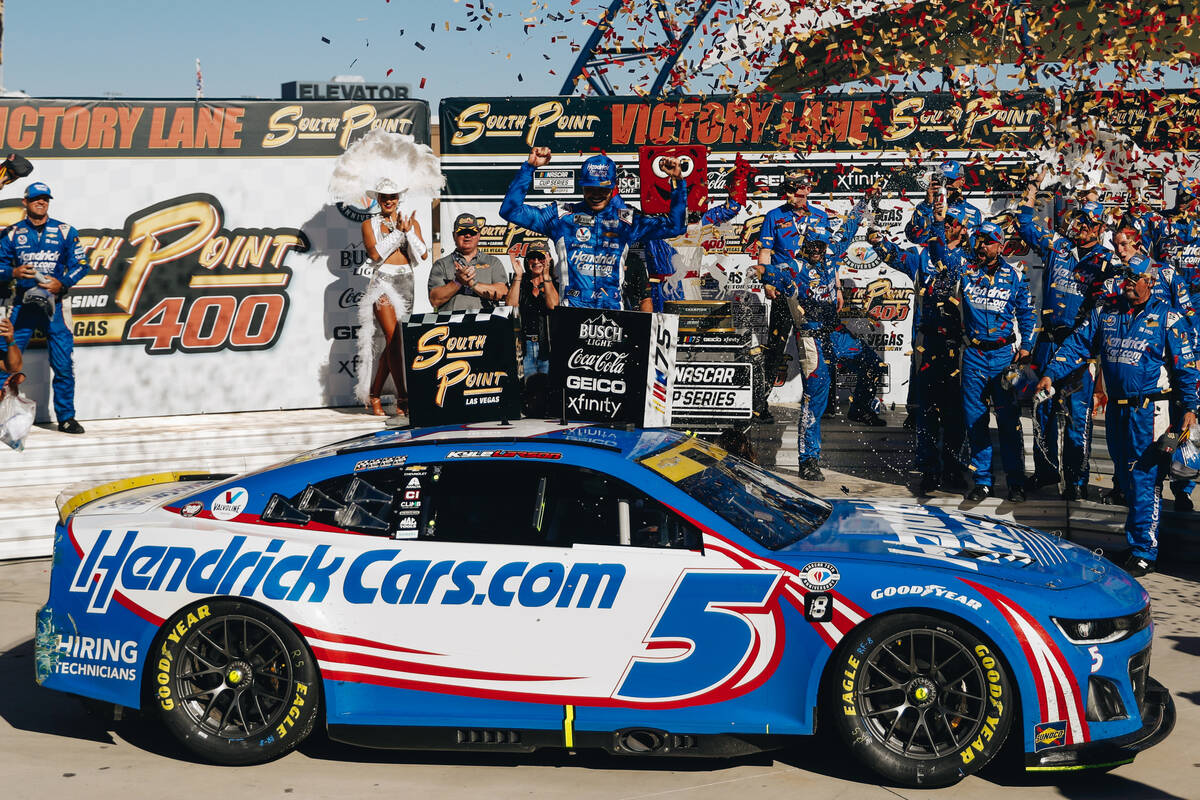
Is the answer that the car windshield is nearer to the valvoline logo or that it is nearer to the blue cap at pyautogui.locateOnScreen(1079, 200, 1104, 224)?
the valvoline logo

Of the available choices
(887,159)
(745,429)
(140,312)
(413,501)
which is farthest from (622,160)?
(413,501)

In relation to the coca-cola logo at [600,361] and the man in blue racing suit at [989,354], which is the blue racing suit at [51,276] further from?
the man in blue racing suit at [989,354]

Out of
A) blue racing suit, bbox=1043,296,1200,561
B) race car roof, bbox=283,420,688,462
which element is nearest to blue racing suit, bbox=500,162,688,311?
blue racing suit, bbox=1043,296,1200,561

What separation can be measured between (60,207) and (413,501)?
7.63 metres

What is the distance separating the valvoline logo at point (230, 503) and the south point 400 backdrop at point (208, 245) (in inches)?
256

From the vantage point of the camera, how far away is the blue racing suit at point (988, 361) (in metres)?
9.02

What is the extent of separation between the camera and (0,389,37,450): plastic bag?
9672 mm

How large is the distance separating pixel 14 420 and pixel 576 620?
6.76 meters

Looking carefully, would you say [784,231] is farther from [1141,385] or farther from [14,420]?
[14,420]

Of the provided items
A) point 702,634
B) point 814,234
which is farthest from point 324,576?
point 814,234

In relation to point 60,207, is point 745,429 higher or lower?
lower

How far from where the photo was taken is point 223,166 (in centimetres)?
1164

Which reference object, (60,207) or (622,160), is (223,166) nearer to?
(60,207)

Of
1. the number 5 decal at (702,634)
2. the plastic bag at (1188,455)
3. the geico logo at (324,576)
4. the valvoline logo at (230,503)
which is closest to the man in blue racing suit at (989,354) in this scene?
the plastic bag at (1188,455)
